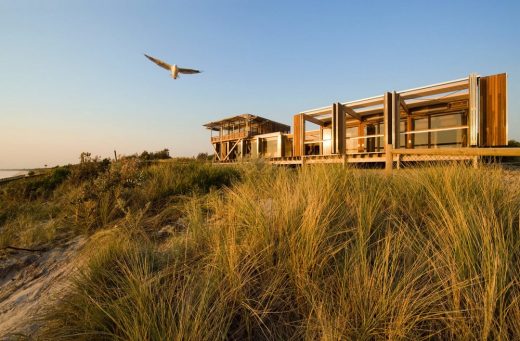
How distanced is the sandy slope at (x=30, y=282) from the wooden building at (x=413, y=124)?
444 cm

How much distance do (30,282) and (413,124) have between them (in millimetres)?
14456

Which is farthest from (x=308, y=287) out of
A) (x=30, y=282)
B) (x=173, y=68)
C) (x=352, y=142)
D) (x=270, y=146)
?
(x=270, y=146)

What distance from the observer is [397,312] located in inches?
46.1

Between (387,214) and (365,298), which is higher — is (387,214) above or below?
above

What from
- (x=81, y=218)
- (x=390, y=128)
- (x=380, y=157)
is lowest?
(x=81, y=218)

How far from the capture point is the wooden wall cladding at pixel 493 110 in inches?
312

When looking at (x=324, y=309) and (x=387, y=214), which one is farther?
(x=387, y=214)

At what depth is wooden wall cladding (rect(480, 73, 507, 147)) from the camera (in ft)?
26.0

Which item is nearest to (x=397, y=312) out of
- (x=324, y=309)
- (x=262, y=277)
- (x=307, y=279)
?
(x=324, y=309)

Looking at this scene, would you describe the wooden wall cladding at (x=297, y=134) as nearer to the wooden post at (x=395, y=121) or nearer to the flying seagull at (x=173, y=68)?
the wooden post at (x=395, y=121)

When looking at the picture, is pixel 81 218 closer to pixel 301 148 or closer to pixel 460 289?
pixel 460 289

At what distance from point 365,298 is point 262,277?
2.21ft

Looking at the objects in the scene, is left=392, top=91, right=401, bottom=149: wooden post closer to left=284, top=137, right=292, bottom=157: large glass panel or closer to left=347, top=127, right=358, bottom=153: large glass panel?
left=347, top=127, right=358, bottom=153: large glass panel

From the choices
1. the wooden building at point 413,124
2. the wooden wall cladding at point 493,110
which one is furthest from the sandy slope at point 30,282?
the wooden wall cladding at point 493,110
